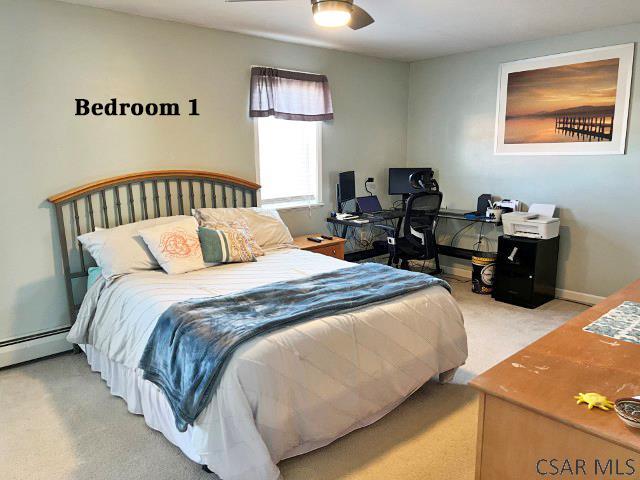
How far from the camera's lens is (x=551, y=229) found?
420cm

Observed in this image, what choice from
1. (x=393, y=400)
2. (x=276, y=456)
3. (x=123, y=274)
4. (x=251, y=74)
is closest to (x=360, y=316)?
(x=393, y=400)

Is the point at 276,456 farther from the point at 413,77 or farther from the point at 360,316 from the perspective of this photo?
the point at 413,77

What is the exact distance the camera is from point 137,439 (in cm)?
236

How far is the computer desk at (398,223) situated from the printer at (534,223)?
0.75 ft

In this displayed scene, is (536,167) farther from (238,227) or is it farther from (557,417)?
(557,417)

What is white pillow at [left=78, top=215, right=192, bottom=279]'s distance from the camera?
3004 mm

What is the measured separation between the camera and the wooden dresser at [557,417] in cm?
126

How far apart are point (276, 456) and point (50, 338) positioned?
218 centimetres

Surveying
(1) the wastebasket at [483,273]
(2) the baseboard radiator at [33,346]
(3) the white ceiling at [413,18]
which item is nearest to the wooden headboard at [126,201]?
(2) the baseboard radiator at [33,346]

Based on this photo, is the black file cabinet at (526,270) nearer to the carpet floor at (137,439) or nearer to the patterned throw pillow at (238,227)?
the carpet floor at (137,439)

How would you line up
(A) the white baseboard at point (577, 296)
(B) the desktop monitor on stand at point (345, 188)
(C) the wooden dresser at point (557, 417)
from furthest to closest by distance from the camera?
(B) the desktop monitor on stand at point (345, 188)
(A) the white baseboard at point (577, 296)
(C) the wooden dresser at point (557, 417)

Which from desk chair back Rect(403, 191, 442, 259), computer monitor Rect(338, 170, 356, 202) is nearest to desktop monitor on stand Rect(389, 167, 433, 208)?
computer monitor Rect(338, 170, 356, 202)

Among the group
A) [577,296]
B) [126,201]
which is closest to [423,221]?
[577,296]

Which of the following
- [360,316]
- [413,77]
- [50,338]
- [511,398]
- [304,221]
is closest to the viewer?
[511,398]
